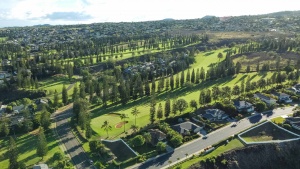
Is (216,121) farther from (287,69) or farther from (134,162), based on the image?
(287,69)

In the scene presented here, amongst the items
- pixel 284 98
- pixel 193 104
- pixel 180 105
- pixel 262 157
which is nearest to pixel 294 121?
pixel 284 98

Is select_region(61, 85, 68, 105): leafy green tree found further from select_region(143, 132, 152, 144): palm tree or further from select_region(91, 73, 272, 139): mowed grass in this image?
select_region(143, 132, 152, 144): palm tree

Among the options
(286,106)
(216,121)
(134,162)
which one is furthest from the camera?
(286,106)

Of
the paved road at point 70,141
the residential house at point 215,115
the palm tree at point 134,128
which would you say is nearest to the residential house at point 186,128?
the residential house at point 215,115

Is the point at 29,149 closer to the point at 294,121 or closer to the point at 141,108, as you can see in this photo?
the point at 141,108

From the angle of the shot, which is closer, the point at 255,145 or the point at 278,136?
the point at 255,145

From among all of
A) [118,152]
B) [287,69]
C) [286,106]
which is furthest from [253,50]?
[118,152]
